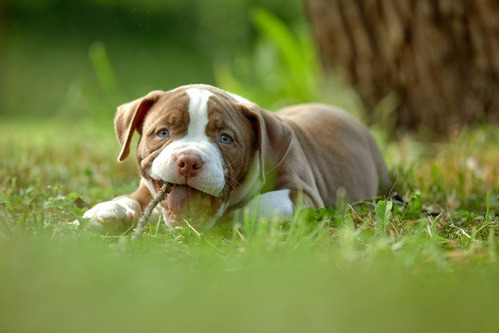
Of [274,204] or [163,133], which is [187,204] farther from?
[274,204]

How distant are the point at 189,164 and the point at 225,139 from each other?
41 centimetres

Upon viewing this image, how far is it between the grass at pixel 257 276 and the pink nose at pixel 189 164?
10.3 inches

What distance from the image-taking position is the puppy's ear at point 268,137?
4.00 meters

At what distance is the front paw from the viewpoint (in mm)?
3695

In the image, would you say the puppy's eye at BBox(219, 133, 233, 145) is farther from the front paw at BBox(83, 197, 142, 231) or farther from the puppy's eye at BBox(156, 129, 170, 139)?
the front paw at BBox(83, 197, 142, 231)

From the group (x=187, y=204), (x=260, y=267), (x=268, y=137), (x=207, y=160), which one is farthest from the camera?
(x=268, y=137)

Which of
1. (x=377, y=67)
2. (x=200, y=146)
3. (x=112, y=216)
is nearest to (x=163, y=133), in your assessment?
(x=200, y=146)

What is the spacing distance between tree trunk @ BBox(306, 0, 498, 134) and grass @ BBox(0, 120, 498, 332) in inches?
154

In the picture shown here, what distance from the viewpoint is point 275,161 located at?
409cm

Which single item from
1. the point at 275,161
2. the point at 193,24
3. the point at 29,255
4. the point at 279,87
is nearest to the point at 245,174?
the point at 275,161

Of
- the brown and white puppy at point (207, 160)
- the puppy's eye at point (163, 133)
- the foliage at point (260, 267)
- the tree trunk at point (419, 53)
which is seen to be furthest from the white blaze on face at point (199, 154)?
the tree trunk at point (419, 53)

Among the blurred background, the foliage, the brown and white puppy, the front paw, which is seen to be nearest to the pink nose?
the brown and white puppy

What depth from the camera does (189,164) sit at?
11.5 feet

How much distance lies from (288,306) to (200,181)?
4.44ft
